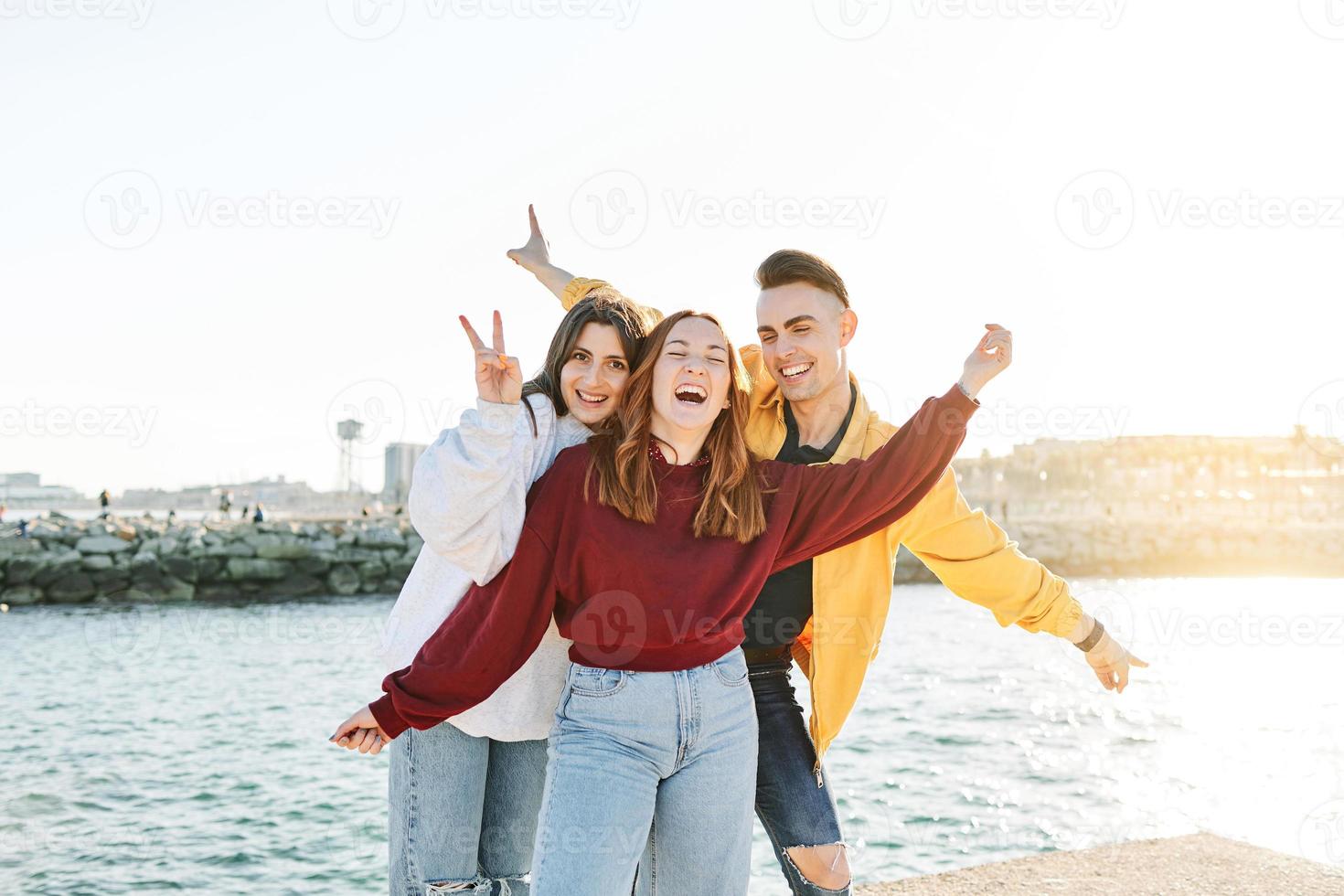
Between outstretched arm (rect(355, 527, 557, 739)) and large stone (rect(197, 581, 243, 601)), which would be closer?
outstretched arm (rect(355, 527, 557, 739))

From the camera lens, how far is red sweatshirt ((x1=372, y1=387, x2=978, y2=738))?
96.2 inches

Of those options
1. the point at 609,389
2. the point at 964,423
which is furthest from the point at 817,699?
the point at 609,389

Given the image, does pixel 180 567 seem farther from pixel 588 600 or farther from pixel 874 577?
pixel 588 600

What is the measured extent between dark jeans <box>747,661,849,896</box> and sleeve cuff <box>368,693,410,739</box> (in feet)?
3.05

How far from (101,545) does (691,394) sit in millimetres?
30946

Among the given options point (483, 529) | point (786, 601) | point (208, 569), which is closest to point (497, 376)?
point (483, 529)

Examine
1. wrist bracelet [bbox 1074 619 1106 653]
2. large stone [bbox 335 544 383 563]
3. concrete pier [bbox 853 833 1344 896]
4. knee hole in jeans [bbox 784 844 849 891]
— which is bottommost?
large stone [bbox 335 544 383 563]

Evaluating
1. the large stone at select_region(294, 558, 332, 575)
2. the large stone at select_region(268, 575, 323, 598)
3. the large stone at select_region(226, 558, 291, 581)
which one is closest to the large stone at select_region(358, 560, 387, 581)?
the large stone at select_region(294, 558, 332, 575)

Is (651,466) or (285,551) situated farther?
(285,551)

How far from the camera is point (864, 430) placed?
3145mm

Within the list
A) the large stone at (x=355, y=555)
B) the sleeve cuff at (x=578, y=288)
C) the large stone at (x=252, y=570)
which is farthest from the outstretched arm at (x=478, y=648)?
the large stone at (x=355, y=555)

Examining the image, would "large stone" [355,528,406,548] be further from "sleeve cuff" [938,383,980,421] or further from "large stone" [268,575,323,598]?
"sleeve cuff" [938,383,980,421]

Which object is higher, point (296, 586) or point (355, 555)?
point (355, 555)

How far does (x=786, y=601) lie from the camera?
10.0ft
